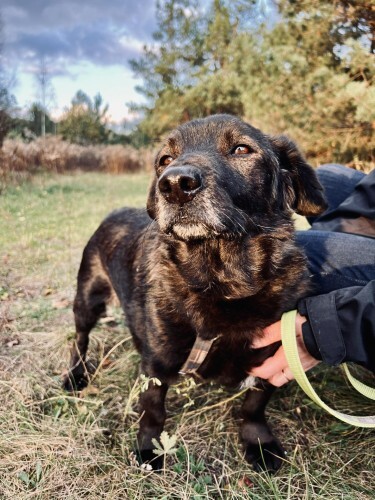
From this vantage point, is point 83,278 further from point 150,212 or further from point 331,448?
point 331,448

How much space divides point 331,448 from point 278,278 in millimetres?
951

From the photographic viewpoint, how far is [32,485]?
75.1 inches

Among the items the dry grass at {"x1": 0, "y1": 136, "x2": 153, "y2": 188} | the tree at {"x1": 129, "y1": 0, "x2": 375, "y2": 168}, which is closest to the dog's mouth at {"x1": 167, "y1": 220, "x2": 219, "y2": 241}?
the dry grass at {"x1": 0, "y1": 136, "x2": 153, "y2": 188}

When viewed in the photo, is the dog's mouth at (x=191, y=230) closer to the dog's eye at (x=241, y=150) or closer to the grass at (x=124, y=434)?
the dog's eye at (x=241, y=150)

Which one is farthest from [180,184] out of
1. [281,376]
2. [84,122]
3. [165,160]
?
[84,122]

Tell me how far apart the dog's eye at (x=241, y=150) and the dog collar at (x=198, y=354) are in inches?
36.8

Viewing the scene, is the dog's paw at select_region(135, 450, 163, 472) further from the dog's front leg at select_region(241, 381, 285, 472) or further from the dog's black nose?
the dog's black nose

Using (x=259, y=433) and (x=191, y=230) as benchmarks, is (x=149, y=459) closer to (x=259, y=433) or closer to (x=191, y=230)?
(x=259, y=433)

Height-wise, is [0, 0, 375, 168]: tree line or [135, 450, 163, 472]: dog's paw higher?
[0, 0, 375, 168]: tree line

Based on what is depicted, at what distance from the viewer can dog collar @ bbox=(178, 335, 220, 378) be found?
1990 millimetres

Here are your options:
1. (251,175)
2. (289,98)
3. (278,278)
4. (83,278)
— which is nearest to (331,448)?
(278,278)

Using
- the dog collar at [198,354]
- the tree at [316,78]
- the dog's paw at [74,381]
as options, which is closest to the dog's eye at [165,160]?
the dog collar at [198,354]

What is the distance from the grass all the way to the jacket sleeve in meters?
0.62

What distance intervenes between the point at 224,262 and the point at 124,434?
109 centimetres
